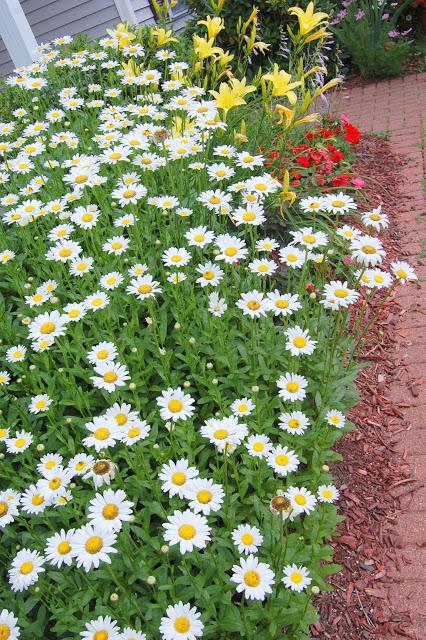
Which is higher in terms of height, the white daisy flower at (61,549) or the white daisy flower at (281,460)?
the white daisy flower at (61,549)

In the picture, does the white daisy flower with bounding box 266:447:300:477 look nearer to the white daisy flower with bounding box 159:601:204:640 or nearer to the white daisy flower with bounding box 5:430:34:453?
the white daisy flower with bounding box 159:601:204:640

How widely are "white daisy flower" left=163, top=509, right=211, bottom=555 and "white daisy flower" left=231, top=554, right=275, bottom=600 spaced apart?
0.43ft

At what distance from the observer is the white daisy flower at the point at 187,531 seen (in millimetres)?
1568

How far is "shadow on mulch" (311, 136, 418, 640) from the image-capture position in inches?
81.0

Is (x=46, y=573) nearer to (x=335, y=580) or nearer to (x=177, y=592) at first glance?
(x=177, y=592)

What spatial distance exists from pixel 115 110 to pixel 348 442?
8.21 feet

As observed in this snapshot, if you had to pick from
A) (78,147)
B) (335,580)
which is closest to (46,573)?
(335,580)

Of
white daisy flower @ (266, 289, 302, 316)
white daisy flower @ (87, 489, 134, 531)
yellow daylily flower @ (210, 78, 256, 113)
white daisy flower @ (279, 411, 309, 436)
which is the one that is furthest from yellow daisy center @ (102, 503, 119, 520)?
yellow daylily flower @ (210, 78, 256, 113)

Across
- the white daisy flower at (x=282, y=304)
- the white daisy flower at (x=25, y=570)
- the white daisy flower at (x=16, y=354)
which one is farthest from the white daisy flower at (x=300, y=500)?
the white daisy flower at (x=16, y=354)

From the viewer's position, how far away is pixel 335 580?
219cm

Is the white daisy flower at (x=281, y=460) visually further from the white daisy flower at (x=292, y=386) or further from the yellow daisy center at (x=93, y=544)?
the yellow daisy center at (x=93, y=544)

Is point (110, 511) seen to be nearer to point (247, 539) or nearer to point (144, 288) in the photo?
point (247, 539)

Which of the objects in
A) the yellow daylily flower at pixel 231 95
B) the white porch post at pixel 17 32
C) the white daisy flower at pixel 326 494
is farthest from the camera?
the white porch post at pixel 17 32

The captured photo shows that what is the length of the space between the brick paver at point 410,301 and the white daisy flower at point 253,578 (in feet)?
2.58
